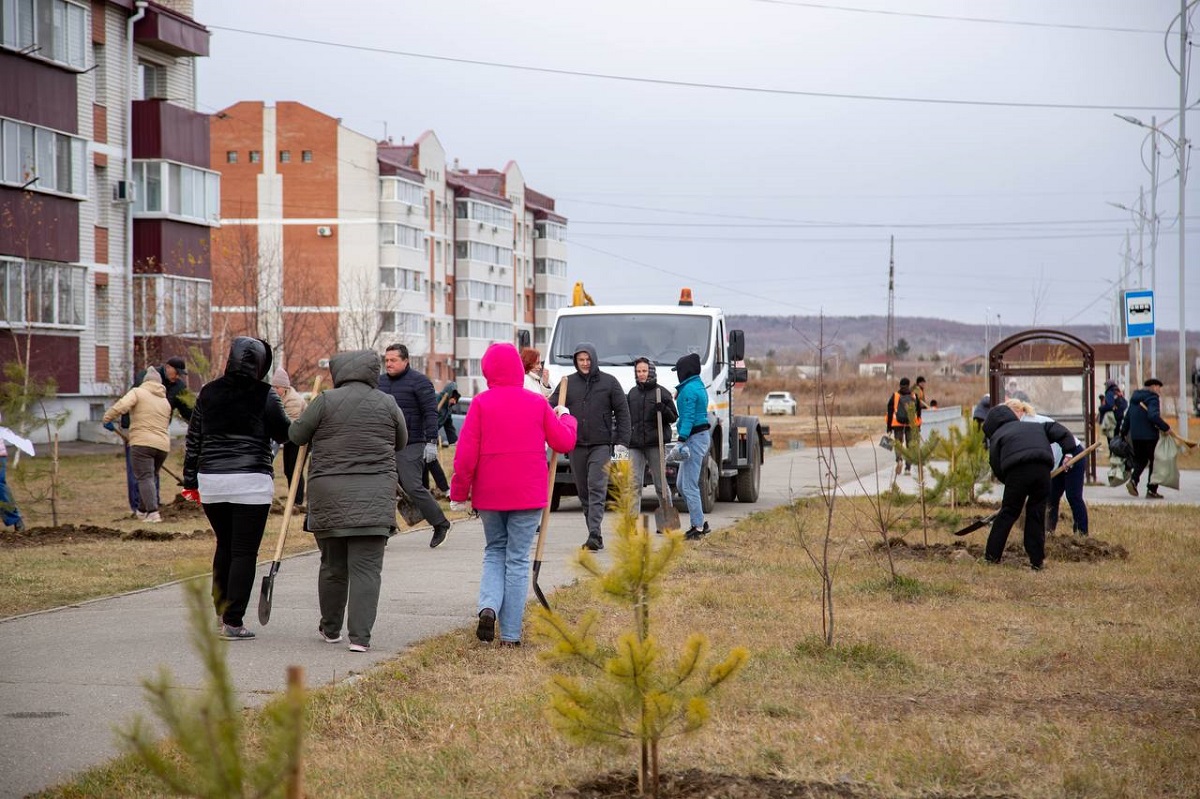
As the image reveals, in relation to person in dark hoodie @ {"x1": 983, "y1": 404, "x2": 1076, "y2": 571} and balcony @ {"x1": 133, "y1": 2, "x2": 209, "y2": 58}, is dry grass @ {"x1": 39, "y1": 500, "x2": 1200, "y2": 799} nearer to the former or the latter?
person in dark hoodie @ {"x1": 983, "y1": 404, "x2": 1076, "y2": 571}

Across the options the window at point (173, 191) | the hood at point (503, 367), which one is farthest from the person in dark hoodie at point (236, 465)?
the window at point (173, 191)

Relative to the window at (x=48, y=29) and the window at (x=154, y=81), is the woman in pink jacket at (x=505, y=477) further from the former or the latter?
the window at (x=154, y=81)

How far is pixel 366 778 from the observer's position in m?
5.15

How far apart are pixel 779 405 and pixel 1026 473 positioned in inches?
3215

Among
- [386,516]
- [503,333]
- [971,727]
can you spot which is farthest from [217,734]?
[503,333]

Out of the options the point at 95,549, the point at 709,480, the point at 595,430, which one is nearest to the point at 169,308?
the point at 709,480

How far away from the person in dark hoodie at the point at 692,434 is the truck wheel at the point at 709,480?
125 inches

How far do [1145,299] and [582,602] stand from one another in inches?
771

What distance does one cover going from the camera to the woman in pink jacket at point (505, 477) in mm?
7930

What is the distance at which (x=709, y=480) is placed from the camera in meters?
18.2

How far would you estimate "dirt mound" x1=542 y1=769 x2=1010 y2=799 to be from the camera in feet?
16.0

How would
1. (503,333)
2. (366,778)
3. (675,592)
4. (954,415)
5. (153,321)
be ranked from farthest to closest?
(503,333) < (954,415) < (153,321) < (675,592) < (366,778)

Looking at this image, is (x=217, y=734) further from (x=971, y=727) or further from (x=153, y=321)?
(x=153, y=321)

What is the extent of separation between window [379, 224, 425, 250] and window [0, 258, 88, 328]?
41286mm
